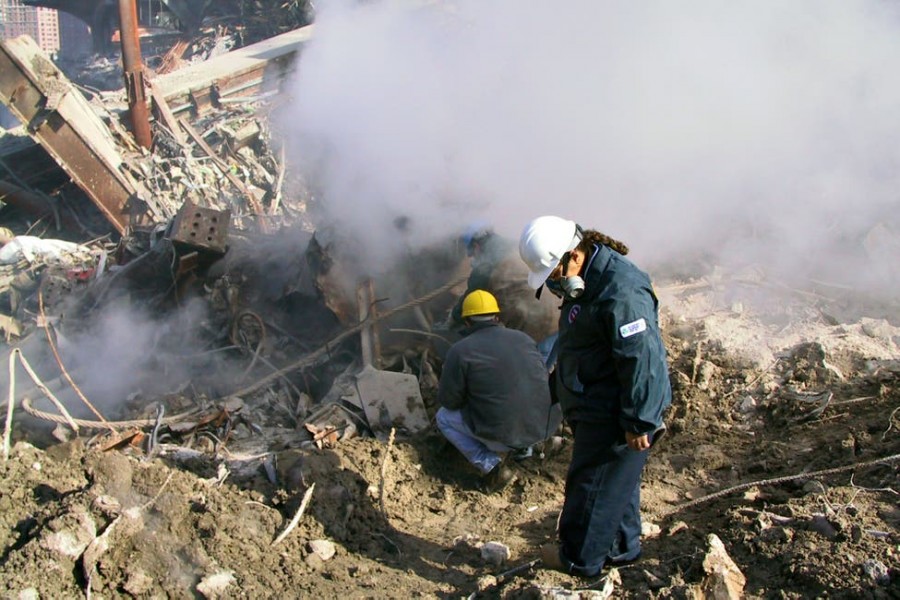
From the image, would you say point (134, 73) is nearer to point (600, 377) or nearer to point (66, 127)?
point (66, 127)

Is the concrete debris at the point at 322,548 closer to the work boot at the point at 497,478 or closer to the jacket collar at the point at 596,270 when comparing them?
the work boot at the point at 497,478

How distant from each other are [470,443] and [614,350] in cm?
182

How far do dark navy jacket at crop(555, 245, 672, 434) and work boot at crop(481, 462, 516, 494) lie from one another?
4.63 feet

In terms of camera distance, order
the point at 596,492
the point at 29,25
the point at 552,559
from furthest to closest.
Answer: the point at 29,25 → the point at 552,559 → the point at 596,492

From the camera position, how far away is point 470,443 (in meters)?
4.71

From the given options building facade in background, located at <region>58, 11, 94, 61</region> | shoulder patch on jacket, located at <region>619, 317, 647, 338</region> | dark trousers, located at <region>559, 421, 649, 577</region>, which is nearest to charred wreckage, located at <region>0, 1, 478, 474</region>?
dark trousers, located at <region>559, 421, 649, 577</region>

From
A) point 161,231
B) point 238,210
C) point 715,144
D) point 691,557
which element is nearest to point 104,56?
point 238,210

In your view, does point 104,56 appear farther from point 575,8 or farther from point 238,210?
point 575,8

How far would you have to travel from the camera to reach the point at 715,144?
7477mm

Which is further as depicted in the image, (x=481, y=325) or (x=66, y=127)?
(x=66, y=127)

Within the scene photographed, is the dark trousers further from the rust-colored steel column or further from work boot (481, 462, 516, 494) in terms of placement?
the rust-colored steel column

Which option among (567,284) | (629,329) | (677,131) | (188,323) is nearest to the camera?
(629,329)

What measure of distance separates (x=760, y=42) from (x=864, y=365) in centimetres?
369

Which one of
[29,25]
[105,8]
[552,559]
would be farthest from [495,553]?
[29,25]
